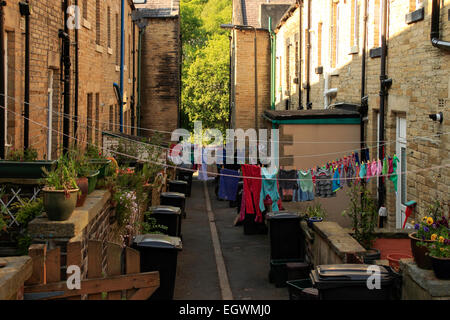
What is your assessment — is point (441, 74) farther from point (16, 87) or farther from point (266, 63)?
point (266, 63)

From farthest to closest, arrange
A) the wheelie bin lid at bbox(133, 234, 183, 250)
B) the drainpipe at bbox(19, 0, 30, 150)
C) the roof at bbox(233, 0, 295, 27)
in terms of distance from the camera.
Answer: the roof at bbox(233, 0, 295, 27) → the drainpipe at bbox(19, 0, 30, 150) → the wheelie bin lid at bbox(133, 234, 183, 250)

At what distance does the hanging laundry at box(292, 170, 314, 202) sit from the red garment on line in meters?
1.38

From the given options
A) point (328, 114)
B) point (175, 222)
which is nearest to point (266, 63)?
point (328, 114)

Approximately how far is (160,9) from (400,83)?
2444 centimetres

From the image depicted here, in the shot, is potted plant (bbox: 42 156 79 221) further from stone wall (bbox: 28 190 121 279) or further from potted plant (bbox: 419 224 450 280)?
potted plant (bbox: 419 224 450 280)

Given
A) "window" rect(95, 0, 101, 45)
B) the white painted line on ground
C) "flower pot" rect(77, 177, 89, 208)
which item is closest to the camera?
"flower pot" rect(77, 177, 89, 208)

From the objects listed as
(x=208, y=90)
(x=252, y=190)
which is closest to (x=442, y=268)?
(x=252, y=190)

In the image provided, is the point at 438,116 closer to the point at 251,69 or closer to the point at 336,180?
the point at 336,180

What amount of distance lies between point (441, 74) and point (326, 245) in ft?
10.8

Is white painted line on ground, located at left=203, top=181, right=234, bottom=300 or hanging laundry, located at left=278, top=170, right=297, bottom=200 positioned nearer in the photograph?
white painted line on ground, located at left=203, top=181, right=234, bottom=300

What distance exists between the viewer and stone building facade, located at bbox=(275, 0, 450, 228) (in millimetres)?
9734

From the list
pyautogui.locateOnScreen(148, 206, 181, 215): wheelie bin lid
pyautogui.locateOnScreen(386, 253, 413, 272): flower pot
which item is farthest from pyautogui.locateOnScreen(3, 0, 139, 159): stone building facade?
pyautogui.locateOnScreen(386, 253, 413, 272): flower pot

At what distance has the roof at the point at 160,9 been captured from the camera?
33531 millimetres
